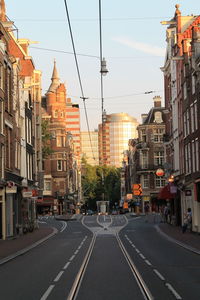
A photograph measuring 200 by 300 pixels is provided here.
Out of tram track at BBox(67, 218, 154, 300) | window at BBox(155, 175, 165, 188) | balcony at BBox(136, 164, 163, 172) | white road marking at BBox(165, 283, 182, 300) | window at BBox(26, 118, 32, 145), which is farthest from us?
balcony at BBox(136, 164, 163, 172)

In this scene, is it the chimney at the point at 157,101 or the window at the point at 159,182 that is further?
the chimney at the point at 157,101

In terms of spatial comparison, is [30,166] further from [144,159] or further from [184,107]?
[144,159]

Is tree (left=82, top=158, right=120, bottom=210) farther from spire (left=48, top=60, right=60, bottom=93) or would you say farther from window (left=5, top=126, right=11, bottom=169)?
window (left=5, top=126, right=11, bottom=169)

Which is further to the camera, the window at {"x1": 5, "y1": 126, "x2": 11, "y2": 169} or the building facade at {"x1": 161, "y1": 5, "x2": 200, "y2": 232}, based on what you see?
the building facade at {"x1": 161, "y1": 5, "x2": 200, "y2": 232}

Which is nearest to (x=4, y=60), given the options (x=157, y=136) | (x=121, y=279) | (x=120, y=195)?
(x=121, y=279)

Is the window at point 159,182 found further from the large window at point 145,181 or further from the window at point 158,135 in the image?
the window at point 158,135

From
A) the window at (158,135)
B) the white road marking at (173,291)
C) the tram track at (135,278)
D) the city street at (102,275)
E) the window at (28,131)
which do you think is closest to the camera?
the white road marking at (173,291)

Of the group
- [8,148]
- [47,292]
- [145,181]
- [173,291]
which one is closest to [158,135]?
[145,181]

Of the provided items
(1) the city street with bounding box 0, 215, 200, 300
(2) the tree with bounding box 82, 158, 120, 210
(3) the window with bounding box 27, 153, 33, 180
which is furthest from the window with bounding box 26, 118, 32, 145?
(2) the tree with bounding box 82, 158, 120, 210

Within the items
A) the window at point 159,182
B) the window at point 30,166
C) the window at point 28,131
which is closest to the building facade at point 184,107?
the window at point 30,166

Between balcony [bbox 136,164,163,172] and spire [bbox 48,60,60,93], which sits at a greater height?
spire [bbox 48,60,60,93]

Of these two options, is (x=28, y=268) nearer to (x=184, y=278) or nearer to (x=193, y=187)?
(x=184, y=278)

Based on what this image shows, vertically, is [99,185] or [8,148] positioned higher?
[99,185]

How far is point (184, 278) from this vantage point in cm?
1641
